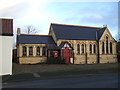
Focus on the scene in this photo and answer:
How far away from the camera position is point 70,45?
31.3 metres

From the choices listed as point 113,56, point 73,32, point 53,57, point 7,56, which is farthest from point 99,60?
point 7,56

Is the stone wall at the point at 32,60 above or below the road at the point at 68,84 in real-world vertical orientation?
above

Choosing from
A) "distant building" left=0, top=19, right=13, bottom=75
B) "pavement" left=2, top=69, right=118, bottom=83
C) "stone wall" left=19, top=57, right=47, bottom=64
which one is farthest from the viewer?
"stone wall" left=19, top=57, right=47, bottom=64

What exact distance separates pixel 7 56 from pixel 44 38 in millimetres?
17039

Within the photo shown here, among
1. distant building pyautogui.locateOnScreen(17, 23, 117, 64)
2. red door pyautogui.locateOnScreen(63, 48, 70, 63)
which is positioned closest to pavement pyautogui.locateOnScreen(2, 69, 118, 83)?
distant building pyautogui.locateOnScreen(17, 23, 117, 64)

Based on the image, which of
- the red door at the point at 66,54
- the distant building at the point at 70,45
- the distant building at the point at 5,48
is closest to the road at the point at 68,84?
the distant building at the point at 5,48

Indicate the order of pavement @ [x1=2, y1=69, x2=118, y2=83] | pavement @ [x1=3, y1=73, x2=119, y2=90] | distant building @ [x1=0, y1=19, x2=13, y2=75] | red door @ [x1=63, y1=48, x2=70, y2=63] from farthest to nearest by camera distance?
red door @ [x1=63, y1=48, x2=70, y2=63] < distant building @ [x1=0, y1=19, x2=13, y2=75] < pavement @ [x1=2, y1=69, x2=118, y2=83] < pavement @ [x1=3, y1=73, x2=119, y2=90]

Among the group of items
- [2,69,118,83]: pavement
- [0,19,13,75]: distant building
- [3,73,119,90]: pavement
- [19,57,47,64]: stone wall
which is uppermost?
[0,19,13,75]: distant building

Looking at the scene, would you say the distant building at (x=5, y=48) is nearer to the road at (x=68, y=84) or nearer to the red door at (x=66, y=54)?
the road at (x=68, y=84)

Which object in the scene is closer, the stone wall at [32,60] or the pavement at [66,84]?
the pavement at [66,84]

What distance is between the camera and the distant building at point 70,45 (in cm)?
3003

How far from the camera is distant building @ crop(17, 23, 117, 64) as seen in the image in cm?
3003

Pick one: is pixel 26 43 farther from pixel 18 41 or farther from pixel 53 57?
pixel 53 57

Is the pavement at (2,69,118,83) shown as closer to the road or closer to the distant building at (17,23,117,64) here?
the road
